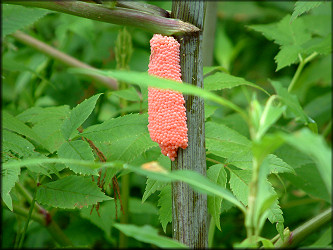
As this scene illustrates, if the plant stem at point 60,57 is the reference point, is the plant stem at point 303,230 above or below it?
below

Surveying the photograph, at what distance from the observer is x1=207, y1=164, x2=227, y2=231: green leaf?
2.94 feet

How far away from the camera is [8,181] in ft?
2.76

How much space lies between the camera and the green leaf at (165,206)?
94 centimetres

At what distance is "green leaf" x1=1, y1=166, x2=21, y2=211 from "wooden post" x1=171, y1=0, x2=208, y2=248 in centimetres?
29

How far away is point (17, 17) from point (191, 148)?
0.53 metres

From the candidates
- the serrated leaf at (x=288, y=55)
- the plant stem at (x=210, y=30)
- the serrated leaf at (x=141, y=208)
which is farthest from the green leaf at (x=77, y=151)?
the plant stem at (x=210, y=30)

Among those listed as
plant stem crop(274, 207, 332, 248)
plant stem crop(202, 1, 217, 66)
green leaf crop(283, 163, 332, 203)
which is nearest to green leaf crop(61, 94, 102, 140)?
plant stem crop(274, 207, 332, 248)

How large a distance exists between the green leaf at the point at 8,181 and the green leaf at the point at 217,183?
0.36m

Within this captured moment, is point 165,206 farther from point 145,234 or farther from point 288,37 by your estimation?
point 288,37

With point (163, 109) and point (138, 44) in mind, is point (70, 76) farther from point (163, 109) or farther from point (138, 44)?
point (163, 109)

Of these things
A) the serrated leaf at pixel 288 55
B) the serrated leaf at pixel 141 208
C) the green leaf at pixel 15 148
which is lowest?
the serrated leaf at pixel 141 208

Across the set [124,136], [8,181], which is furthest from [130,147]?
[8,181]

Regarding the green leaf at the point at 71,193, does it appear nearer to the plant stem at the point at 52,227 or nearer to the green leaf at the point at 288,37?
the plant stem at the point at 52,227

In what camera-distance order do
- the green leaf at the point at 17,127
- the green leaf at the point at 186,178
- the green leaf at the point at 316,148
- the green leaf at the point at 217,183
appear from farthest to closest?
the green leaf at the point at 17,127
the green leaf at the point at 217,183
the green leaf at the point at 186,178
the green leaf at the point at 316,148
